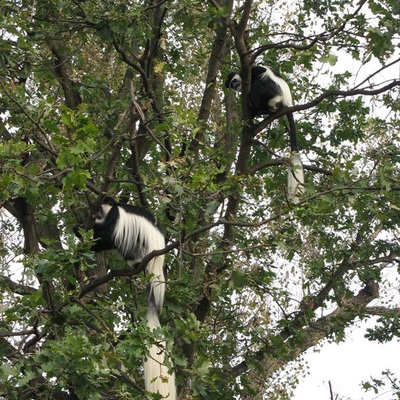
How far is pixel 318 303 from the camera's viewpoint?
242 inches

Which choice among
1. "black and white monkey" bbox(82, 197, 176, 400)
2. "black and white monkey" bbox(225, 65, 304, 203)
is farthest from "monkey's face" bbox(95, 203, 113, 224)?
"black and white monkey" bbox(225, 65, 304, 203)

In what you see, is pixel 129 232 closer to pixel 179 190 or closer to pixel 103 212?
pixel 103 212

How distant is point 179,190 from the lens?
3186mm

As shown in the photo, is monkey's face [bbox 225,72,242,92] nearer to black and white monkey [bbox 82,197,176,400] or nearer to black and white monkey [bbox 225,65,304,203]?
black and white monkey [bbox 225,65,304,203]

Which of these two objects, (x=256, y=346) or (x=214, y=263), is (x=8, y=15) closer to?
(x=214, y=263)

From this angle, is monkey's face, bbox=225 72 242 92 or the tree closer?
the tree

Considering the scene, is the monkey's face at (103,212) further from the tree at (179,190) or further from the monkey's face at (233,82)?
the monkey's face at (233,82)

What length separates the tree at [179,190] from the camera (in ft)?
10.8

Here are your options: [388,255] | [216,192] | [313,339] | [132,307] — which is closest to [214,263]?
[132,307]

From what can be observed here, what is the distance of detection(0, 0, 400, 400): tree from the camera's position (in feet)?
10.8

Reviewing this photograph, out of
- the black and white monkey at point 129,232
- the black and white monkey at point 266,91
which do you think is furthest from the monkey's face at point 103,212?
the black and white monkey at point 266,91

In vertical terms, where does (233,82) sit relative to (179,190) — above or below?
above

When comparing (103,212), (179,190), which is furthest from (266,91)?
(179,190)

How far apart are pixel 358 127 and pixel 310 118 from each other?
392mm
